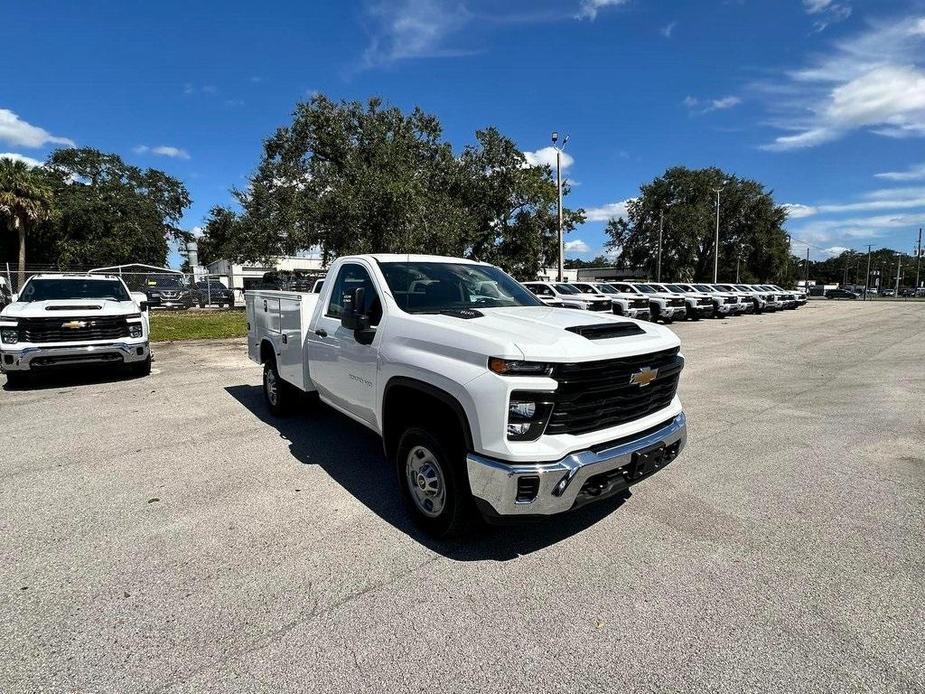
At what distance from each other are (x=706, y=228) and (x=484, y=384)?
60.3 meters

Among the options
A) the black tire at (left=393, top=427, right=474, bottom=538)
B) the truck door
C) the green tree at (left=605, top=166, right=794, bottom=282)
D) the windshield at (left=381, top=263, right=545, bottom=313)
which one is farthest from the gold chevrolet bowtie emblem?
the green tree at (left=605, top=166, right=794, bottom=282)

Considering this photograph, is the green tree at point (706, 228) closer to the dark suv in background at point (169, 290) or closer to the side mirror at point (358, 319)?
the dark suv in background at point (169, 290)

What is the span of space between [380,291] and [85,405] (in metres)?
5.40

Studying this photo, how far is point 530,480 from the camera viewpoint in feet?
8.74

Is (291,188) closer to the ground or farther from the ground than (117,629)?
farther from the ground

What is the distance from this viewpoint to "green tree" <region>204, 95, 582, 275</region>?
75.5 feet

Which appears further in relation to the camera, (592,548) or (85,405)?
(85,405)

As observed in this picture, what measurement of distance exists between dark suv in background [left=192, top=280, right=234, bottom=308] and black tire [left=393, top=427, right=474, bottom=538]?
28.5 m

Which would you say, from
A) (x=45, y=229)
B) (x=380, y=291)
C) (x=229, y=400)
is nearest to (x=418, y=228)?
(x=229, y=400)

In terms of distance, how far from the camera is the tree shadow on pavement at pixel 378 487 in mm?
3227

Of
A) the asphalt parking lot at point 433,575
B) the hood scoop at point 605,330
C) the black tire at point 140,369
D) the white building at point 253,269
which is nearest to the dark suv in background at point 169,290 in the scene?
the white building at point 253,269

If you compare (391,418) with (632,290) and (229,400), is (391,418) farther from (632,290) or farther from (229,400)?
(632,290)

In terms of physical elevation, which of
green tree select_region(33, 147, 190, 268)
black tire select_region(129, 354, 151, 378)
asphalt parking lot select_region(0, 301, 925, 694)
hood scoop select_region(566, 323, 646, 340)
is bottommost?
asphalt parking lot select_region(0, 301, 925, 694)

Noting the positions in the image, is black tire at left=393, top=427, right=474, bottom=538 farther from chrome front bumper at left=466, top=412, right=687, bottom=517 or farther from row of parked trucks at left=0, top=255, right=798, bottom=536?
chrome front bumper at left=466, top=412, right=687, bottom=517
